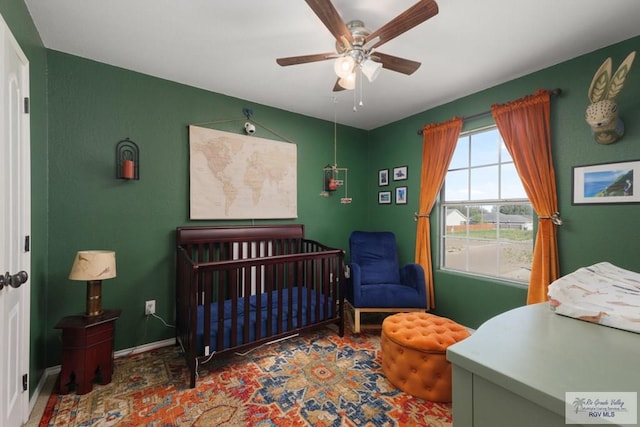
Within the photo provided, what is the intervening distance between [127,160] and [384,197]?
9.65 ft

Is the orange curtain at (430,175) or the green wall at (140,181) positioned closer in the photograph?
→ the green wall at (140,181)

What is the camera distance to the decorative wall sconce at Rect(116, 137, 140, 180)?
2.28m

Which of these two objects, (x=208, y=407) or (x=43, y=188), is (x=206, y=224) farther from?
(x=208, y=407)

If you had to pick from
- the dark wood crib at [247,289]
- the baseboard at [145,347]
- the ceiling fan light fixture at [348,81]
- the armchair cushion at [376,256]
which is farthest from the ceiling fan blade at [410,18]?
the baseboard at [145,347]

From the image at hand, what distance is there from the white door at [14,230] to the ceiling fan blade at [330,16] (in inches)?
56.6

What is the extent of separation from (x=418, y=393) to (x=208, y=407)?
135 centimetres

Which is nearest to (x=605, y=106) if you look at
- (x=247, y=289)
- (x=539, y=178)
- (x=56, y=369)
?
(x=539, y=178)

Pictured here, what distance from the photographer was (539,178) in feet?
7.61

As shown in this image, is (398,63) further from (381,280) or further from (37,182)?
(37,182)

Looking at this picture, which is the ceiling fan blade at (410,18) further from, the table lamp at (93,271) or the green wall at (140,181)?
the table lamp at (93,271)

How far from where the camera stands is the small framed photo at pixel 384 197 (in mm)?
3715

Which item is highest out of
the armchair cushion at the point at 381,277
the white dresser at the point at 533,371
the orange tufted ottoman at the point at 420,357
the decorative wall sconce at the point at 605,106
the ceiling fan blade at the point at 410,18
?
the ceiling fan blade at the point at 410,18

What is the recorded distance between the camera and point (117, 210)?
2.34 metres

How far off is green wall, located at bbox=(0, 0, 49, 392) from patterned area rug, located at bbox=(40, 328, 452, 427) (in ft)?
1.41
